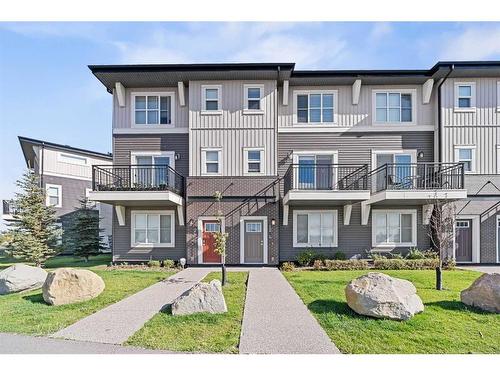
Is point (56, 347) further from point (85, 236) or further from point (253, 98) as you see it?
Result: point (85, 236)

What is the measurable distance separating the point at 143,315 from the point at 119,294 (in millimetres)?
2477

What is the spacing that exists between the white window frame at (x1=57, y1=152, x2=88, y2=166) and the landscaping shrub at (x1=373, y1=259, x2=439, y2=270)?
21.7 metres

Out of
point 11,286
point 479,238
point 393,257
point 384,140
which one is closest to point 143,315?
point 11,286

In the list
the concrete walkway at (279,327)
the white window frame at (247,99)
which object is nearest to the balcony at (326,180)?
the white window frame at (247,99)

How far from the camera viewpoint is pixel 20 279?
9383 mm

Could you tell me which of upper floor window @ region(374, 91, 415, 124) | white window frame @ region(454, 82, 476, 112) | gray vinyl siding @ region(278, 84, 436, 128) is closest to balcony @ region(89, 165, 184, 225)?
gray vinyl siding @ region(278, 84, 436, 128)

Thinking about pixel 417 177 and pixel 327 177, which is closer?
pixel 417 177

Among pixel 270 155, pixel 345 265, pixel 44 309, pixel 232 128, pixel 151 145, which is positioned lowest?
pixel 345 265

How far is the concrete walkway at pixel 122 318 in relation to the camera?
18.8 feet

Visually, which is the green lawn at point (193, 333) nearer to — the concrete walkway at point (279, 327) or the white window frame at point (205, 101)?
the concrete walkway at point (279, 327)

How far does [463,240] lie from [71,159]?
2577 cm

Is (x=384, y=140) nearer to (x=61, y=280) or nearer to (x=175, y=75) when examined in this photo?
(x=175, y=75)

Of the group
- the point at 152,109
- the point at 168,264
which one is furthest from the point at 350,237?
the point at 152,109

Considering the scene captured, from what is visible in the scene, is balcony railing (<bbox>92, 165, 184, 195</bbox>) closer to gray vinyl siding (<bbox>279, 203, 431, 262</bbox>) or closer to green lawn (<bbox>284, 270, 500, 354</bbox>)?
gray vinyl siding (<bbox>279, 203, 431, 262</bbox>)
